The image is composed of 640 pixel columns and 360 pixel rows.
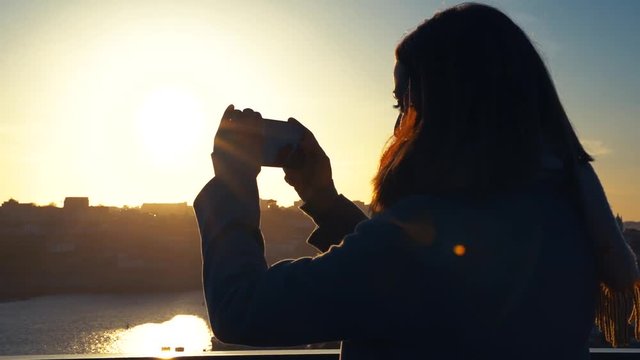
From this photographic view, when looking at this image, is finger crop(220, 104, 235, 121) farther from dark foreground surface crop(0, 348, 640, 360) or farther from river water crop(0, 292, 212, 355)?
river water crop(0, 292, 212, 355)

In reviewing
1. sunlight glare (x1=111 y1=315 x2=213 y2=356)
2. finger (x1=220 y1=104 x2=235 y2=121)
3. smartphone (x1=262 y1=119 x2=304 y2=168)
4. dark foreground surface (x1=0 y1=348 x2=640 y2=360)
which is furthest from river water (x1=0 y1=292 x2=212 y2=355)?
finger (x1=220 y1=104 x2=235 y2=121)

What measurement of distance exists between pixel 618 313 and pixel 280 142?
1.38ft

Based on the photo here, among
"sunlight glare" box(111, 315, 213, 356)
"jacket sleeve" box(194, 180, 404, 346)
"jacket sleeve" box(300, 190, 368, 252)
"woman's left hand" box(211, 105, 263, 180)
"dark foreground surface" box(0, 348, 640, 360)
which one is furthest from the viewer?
"sunlight glare" box(111, 315, 213, 356)

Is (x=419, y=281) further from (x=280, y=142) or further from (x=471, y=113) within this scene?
(x=280, y=142)

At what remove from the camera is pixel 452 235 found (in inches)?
25.0

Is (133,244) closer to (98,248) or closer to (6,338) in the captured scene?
(98,248)

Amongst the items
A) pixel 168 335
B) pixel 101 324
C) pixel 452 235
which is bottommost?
pixel 452 235

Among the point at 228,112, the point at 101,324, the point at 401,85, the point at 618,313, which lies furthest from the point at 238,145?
the point at 101,324

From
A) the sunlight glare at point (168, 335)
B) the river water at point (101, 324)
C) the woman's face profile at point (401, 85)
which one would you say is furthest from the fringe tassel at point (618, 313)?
the sunlight glare at point (168, 335)

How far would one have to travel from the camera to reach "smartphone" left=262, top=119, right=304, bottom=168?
2.63ft

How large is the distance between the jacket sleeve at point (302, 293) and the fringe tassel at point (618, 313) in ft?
0.96

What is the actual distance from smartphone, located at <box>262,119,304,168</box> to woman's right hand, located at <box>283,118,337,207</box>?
46 mm

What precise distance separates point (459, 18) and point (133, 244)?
200 feet

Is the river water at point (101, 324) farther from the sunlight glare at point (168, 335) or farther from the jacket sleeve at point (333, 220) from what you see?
the jacket sleeve at point (333, 220)
